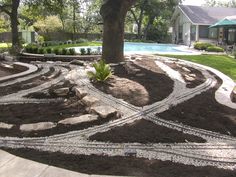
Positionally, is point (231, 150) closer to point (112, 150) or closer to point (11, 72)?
point (112, 150)

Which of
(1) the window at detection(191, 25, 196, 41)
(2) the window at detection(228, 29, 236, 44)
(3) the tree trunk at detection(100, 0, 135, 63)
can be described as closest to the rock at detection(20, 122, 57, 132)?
(3) the tree trunk at detection(100, 0, 135, 63)

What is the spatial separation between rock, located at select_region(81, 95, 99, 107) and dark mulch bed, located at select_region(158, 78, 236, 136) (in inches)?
50.5

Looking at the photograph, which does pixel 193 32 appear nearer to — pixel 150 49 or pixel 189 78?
pixel 150 49

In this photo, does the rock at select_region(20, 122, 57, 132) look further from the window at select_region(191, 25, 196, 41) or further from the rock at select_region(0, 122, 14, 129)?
the window at select_region(191, 25, 196, 41)

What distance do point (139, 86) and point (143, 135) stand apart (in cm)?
281

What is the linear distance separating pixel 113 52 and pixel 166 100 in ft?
16.2

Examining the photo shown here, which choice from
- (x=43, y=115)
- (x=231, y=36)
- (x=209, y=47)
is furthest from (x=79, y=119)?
(x=231, y=36)

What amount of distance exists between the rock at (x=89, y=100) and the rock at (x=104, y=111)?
11.0 inches

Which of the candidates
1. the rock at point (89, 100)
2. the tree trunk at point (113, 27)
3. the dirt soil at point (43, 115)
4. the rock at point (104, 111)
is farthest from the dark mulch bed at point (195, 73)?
the dirt soil at point (43, 115)

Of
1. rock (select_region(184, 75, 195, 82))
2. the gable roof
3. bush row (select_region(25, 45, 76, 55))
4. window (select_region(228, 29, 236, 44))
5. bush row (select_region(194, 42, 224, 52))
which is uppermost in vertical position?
the gable roof

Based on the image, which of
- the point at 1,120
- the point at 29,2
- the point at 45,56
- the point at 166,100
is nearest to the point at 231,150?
the point at 166,100

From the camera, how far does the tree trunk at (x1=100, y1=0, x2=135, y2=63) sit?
1095cm

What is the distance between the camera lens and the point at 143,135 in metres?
4.83

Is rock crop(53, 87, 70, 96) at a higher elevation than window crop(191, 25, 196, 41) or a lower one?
lower
